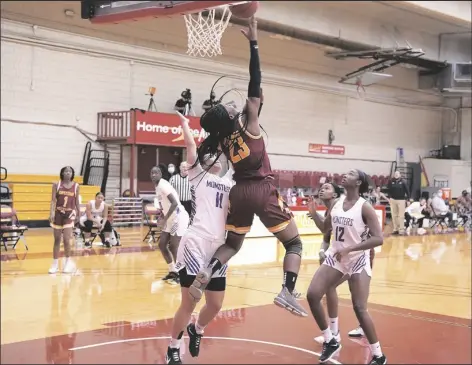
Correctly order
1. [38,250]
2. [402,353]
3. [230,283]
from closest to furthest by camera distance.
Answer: [402,353]
[230,283]
[38,250]

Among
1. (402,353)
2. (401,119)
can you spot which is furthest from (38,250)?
(401,119)

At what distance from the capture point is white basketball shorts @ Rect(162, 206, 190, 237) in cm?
793

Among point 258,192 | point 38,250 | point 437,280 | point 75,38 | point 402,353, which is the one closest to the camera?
point 258,192

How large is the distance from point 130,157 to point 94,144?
1.18m

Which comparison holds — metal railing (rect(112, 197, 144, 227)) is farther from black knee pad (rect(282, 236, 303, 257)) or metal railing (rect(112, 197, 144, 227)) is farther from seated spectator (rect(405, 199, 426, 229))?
black knee pad (rect(282, 236, 303, 257))

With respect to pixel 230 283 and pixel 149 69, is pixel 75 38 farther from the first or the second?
pixel 230 283

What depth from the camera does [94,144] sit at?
17.0 metres

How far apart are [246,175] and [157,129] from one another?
517 inches

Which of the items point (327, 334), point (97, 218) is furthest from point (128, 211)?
point (327, 334)

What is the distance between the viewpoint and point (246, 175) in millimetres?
3877

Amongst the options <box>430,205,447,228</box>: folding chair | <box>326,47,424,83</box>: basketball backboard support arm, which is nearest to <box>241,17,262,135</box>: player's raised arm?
<box>430,205,447,228</box>: folding chair

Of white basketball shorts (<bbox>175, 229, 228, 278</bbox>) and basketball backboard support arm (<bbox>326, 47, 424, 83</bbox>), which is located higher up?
basketball backboard support arm (<bbox>326, 47, 424, 83</bbox>)

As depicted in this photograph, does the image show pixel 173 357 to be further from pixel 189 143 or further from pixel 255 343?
pixel 189 143

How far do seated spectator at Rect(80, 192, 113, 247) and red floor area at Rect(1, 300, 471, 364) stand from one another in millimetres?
5839
